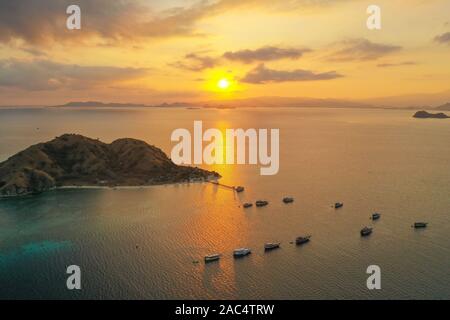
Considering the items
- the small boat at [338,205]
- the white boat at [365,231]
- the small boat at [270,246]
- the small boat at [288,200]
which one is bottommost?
the small boat at [270,246]

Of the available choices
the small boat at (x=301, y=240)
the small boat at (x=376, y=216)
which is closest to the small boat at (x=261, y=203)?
the small boat at (x=376, y=216)

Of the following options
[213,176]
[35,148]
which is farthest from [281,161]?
[35,148]

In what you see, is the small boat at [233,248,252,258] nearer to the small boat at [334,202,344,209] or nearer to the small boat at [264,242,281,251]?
the small boat at [264,242,281,251]

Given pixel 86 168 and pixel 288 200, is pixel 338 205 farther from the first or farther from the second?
pixel 86 168

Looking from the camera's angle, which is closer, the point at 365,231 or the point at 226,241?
the point at 226,241

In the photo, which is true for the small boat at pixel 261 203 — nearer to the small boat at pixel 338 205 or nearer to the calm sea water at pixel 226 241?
the calm sea water at pixel 226 241

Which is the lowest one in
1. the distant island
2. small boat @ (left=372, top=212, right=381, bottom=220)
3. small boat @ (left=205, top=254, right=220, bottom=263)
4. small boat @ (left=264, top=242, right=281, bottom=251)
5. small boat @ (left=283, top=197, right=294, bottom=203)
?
small boat @ (left=205, top=254, right=220, bottom=263)

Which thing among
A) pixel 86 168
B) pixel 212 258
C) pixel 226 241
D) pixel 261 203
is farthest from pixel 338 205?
pixel 86 168

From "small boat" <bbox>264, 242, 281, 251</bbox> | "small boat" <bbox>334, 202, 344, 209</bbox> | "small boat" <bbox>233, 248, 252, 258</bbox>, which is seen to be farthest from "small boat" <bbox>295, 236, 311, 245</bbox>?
"small boat" <bbox>334, 202, 344, 209</bbox>

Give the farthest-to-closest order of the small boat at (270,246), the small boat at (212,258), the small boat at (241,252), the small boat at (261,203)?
the small boat at (261,203)
the small boat at (270,246)
the small boat at (241,252)
the small boat at (212,258)
